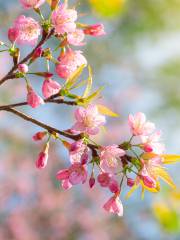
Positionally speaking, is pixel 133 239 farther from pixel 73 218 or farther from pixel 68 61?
pixel 68 61

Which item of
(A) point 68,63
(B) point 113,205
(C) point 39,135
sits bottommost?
(B) point 113,205

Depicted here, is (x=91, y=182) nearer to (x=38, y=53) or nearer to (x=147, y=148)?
(x=147, y=148)

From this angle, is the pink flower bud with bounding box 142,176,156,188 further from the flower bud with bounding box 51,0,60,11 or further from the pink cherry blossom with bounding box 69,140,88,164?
the flower bud with bounding box 51,0,60,11

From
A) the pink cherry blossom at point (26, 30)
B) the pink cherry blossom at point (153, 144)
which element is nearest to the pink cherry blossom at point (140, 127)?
the pink cherry blossom at point (153, 144)

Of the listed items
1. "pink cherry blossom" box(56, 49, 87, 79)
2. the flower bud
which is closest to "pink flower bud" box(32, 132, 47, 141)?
"pink cherry blossom" box(56, 49, 87, 79)

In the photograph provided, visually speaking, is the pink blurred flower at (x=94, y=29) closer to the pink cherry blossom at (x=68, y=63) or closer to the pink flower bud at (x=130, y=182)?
A: the pink cherry blossom at (x=68, y=63)

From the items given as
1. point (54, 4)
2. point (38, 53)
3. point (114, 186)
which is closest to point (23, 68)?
point (38, 53)

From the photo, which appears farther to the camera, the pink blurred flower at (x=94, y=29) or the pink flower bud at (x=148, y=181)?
the pink blurred flower at (x=94, y=29)
